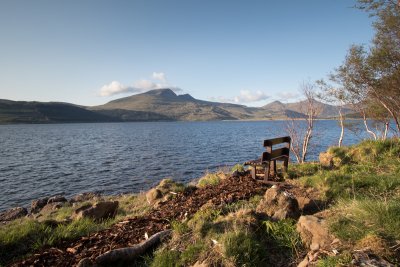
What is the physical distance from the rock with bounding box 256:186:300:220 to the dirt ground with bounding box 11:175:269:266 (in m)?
1.71

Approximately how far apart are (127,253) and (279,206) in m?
3.74

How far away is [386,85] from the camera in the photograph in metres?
Result: 17.4

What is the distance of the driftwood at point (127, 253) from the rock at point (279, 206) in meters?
2.76

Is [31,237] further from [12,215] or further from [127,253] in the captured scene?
[12,215]

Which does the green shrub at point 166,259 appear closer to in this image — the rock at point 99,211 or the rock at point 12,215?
the rock at point 99,211

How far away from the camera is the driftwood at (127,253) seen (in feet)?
17.5

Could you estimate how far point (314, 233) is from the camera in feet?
16.1

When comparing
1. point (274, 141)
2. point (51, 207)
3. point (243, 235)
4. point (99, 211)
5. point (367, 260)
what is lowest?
point (51, 207)

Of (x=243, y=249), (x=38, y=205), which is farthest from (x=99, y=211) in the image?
(x=38, y=205)

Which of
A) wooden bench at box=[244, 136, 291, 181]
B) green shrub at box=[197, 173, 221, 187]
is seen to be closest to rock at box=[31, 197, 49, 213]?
green shrub at box=[197, 173, 221, 187]

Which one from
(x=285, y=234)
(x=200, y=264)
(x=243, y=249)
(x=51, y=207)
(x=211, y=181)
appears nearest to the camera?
(x=200, y=264)

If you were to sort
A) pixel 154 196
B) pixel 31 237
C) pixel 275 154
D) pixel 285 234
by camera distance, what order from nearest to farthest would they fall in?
pixel 285 234 < pixel 31 237 < pixel 275 154 < pixel 154 196

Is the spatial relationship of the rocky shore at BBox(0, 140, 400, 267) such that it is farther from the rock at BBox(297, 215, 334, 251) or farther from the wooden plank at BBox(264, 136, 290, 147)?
the wooden plank at BBox(264, 136, 290, 147)

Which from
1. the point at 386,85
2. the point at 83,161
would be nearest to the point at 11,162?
the point at 83,161
